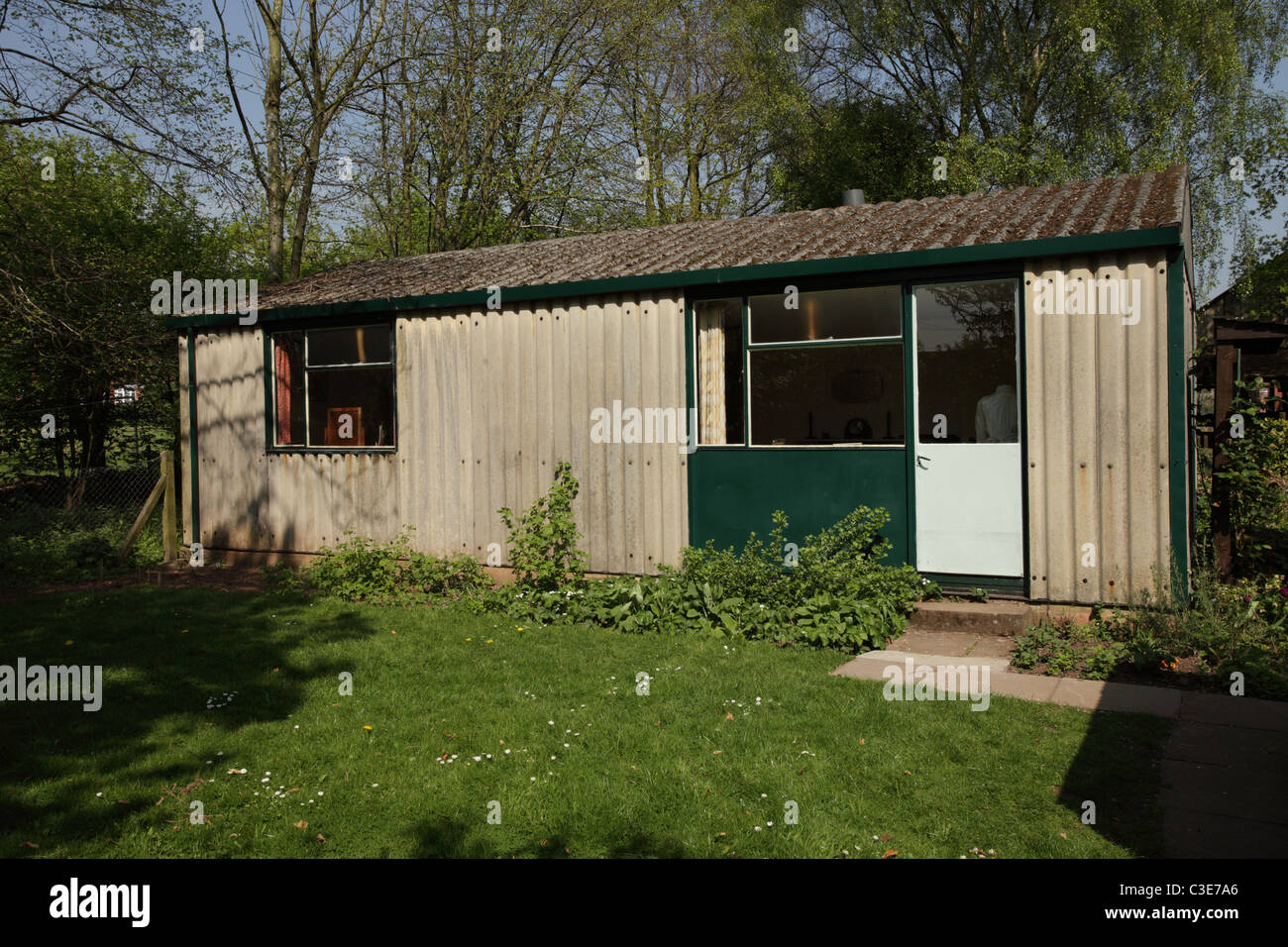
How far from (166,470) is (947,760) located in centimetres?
976

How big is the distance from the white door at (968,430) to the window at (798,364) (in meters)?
0.28

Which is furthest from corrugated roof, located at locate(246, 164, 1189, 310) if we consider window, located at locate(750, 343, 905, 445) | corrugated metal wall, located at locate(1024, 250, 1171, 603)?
window, located at locate(750, 343, 905, 445)

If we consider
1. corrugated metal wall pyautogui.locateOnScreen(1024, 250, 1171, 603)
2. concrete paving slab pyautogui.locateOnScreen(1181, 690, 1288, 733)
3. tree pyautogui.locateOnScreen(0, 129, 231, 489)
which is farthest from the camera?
tree pyautogui.locateOnScreen(0, 129, 231, 489)

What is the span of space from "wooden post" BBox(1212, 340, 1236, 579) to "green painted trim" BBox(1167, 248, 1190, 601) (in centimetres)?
69

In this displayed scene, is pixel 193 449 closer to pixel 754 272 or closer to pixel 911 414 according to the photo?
pixel 754 272

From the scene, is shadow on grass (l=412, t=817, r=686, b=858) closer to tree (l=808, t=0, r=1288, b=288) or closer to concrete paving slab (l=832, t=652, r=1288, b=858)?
concrete paving slab (l=832, t=652, r=1288, b=858)

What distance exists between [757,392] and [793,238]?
5.62 feet

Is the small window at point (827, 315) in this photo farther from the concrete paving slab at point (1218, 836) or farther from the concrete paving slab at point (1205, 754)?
the concrete paving slab at point (1218, 836)

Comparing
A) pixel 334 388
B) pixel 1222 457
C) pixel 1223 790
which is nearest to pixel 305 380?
pixel 334 388

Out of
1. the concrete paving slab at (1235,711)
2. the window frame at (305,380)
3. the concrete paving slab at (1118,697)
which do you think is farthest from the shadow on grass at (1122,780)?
the window frame at (305,380)

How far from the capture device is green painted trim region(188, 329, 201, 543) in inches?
425

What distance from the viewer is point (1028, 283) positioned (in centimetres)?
701
